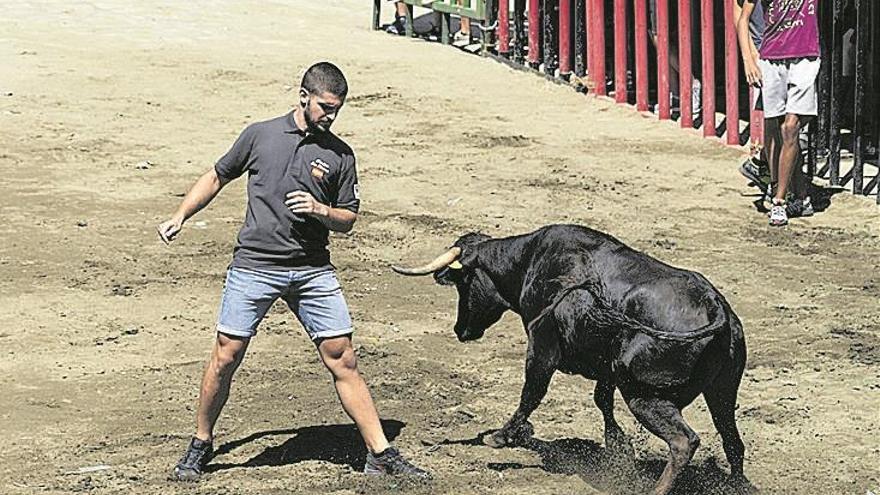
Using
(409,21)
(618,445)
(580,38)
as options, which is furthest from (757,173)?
(409,21)

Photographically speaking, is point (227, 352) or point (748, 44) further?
point (748, 44)

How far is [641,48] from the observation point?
52.6 ft

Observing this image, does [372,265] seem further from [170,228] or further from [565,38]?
[565,38]

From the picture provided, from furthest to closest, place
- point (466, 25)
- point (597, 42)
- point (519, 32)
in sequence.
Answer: point (466, 25)
point (519, 32)
point (597, 42)

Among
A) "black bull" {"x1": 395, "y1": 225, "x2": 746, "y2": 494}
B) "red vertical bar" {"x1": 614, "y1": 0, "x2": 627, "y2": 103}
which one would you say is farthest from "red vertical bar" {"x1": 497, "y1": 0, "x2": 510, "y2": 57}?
"black bull" {"x1": 395, "y1": 225, "x2": 746, "y2": 494}

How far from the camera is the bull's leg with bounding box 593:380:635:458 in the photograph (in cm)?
755

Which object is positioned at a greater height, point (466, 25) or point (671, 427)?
point (466, 25)

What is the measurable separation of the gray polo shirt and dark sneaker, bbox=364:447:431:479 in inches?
35.4

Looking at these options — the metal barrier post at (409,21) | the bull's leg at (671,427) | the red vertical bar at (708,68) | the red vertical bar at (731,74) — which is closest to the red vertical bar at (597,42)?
the red vertical bar at (708,68)

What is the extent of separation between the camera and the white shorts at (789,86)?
1220 cm

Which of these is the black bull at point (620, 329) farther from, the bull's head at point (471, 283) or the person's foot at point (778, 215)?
the person's foot at point (778, 215)

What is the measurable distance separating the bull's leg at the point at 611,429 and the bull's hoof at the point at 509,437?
38 cm

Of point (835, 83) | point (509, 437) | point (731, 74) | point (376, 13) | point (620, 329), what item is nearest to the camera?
point (620, 329)

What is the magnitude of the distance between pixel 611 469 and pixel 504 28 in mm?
11254
